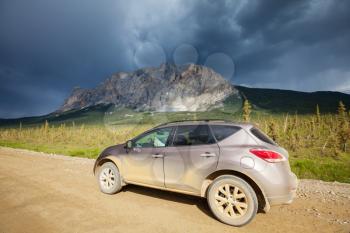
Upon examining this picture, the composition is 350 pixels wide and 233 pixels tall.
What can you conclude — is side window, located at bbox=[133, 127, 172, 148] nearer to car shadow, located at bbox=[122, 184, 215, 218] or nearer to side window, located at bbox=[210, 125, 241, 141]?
side window, located at bbox=[210, 125, 241, 141]

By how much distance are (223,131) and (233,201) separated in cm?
145

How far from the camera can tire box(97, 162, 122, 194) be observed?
20.6 ft

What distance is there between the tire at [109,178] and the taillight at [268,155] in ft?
12.5

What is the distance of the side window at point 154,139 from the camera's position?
577cm

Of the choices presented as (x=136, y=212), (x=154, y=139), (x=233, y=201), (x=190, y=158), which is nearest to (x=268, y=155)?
(x=233, y=201)

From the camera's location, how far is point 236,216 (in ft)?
14.6

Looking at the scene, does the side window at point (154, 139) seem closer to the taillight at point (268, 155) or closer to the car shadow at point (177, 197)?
the car shadow at point (177, 197)

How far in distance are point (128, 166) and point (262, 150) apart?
3.49m

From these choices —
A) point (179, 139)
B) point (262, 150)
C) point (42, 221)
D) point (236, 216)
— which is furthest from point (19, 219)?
point (262, 150)

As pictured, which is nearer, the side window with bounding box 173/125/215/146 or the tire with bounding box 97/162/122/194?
the side window with bounding box 173/125/215/146

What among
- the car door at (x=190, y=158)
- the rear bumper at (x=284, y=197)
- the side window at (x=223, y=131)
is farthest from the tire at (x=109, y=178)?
the rear bumper at (x=284, y=197)

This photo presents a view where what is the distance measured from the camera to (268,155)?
436cm

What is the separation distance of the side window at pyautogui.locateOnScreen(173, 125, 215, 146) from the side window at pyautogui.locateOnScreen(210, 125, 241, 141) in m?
0.13


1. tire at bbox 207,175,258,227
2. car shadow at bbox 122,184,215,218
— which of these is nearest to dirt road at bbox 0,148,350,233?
car shadow at bbox 122,184,215,218
